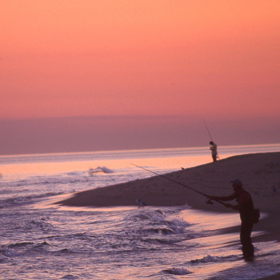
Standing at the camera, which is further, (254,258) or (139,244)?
(139,244)

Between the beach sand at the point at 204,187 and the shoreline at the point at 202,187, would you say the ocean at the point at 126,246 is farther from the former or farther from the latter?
the shoreline at the point at 202,187

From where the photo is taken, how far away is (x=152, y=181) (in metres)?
25.0

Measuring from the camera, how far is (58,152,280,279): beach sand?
19547 millimetres

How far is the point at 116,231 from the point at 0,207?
10276mm

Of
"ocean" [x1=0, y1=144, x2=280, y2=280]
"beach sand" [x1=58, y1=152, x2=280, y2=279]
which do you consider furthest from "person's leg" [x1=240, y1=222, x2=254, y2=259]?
"beach sand" [x1=58, y1=152, x2=280, y2=279]

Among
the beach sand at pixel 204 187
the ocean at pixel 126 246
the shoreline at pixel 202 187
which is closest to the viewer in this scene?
the ocean at pixel 126 246

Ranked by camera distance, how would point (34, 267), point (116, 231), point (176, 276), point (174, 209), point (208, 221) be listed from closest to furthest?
1. point (176, 276)
2. point (34, 267)
3. point (116, 231)
4. point (208, 221)
5. point (174, 209)

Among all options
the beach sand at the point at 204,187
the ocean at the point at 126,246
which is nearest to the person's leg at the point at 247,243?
the ocean at the point at 126,246

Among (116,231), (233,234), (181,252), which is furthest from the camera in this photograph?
(116,231)

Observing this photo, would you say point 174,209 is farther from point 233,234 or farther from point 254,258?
point 254,258

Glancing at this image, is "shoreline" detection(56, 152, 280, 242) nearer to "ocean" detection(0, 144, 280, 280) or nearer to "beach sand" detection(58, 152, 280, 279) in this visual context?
"beach sand" detection(58, 152, 280, 279)

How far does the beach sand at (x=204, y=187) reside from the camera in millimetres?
19547

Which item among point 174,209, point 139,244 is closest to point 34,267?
point 139,244

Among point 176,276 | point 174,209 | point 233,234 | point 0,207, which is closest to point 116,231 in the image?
point 233,234
